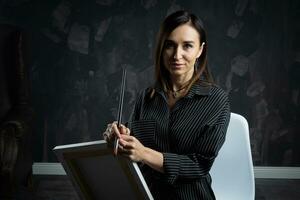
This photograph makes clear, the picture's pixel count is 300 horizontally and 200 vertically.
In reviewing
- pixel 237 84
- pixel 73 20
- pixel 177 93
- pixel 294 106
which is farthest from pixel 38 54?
pixel 177 93

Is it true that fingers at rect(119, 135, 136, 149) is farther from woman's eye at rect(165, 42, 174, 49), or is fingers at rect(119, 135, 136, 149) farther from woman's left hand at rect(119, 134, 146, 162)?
woman's eye at rect(165, 42, 174, 49)

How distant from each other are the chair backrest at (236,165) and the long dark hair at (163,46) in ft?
0.63

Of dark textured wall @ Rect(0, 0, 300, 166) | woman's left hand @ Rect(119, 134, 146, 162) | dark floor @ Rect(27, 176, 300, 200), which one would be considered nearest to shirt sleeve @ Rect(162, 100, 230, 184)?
woman's left hand @ Rect(119, 134, 146, 162)

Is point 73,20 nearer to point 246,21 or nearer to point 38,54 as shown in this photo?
point 38,54

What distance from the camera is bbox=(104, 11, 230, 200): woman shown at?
1.26 metres

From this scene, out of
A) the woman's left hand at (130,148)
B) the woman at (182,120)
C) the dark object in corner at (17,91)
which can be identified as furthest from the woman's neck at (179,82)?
the dark object in corner at (17,91)

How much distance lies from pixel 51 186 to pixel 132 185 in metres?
2.40

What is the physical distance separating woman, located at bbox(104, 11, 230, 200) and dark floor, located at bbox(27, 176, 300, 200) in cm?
194

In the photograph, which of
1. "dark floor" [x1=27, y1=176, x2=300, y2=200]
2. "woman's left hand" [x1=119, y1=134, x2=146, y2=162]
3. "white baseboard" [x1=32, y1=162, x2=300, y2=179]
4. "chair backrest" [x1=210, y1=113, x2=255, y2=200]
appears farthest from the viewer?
"white baseboard" [x1=32, y1=162, x2=300, y2=179]

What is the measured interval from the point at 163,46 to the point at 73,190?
220cm

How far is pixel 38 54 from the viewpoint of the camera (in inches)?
137

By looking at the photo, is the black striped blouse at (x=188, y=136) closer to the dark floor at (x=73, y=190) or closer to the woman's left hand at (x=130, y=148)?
the woman's left hand at (x=130, y=148)

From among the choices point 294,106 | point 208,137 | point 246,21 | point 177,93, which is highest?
point 246,21

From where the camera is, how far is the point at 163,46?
4.26 ft
